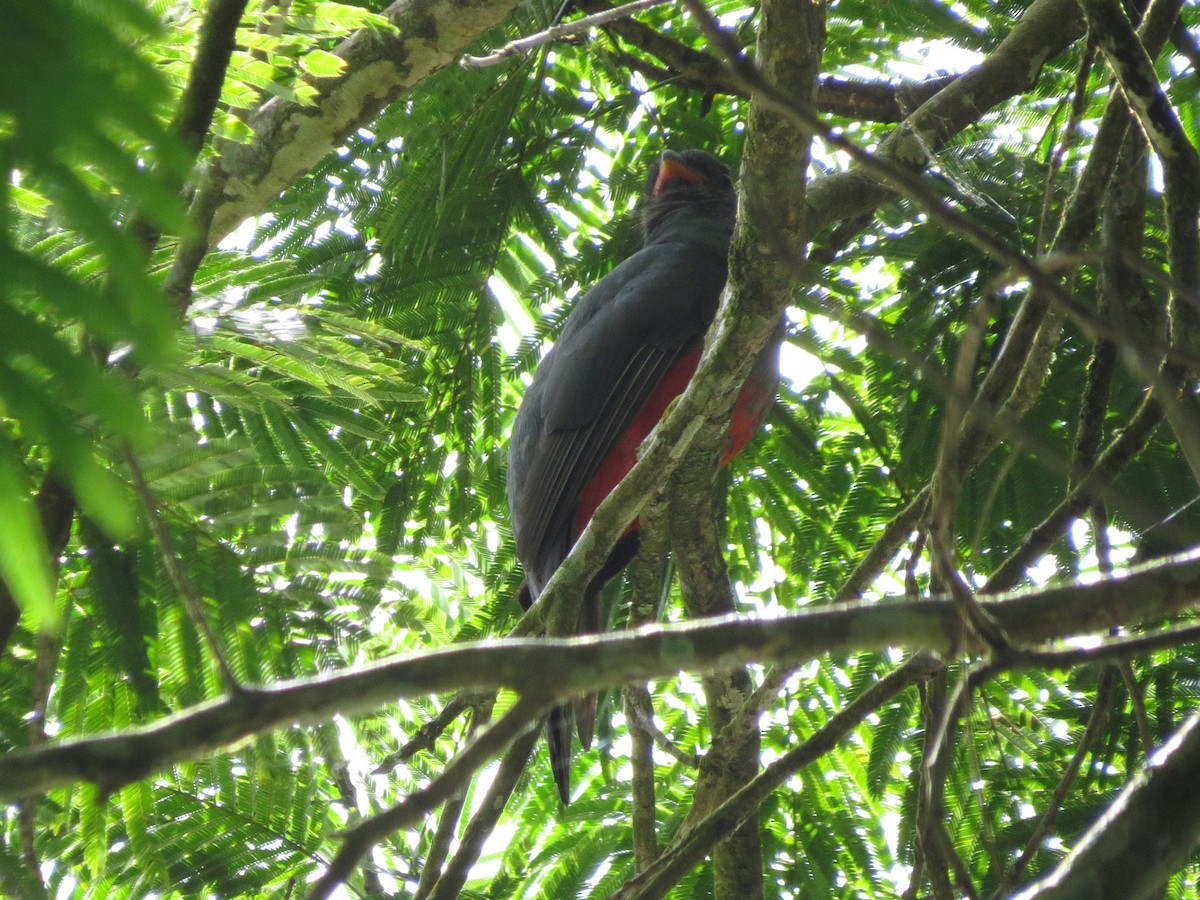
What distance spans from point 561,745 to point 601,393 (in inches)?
54.7

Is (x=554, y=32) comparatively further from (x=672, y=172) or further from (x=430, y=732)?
(x=672, y=172)

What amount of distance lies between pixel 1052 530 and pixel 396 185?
9.27 feet

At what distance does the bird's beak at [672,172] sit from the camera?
4734 mm

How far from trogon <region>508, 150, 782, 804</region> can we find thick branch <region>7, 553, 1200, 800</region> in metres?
2.66

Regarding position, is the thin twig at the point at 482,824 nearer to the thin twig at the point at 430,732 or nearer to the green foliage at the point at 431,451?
the thin twig at the point at 430,732

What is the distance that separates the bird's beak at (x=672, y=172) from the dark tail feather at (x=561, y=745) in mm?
2370

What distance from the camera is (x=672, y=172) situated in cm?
480

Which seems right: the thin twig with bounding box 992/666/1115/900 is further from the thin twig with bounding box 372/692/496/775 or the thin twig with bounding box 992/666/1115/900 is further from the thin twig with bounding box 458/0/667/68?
the thin twig with bounding box 458/0/667/68

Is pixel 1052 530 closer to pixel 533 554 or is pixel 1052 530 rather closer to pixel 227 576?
pixel 227 576

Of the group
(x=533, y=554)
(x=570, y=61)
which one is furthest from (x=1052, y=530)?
(x=570, y=61)

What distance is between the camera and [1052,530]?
219 centimetres

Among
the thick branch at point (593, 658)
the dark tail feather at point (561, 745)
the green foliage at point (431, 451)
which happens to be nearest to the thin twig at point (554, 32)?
the green foliage at point (431, 451)

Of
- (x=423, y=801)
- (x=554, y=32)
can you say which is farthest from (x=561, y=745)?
(x=423, y=801)

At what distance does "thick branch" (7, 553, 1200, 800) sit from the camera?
38.0 inches
